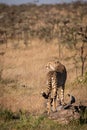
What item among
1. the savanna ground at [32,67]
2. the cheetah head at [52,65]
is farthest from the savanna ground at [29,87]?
the cheetah head at [52,65]

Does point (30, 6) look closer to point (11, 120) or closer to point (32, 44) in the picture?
point (32, 44)

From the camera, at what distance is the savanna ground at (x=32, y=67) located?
10.4 metres

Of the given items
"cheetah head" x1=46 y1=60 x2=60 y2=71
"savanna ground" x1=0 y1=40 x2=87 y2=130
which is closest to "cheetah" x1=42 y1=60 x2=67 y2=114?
"cheetah head" x1=46 y1=60 x2=60 y2=71

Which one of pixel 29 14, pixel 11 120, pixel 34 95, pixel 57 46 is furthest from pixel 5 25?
pixel 11 120

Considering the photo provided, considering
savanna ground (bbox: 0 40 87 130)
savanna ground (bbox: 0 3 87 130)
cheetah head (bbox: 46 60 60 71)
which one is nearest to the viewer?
savanna ground (bbox: 0 40 87 130)

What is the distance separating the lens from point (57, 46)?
87.2 feet

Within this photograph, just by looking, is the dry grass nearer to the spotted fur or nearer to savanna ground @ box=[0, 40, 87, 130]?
savanna ground @ box=[0, 40, 87, 130]

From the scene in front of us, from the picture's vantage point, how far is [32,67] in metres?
20.4

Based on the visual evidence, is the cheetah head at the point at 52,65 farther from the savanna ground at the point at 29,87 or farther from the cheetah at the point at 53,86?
the savanna ground at the point at 29,87

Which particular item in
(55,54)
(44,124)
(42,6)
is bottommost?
(44,124)

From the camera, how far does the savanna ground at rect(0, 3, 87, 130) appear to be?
1036 centimetres

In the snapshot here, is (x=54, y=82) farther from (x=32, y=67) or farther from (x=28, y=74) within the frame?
(x=32, y=67)

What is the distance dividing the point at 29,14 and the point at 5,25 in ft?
16.5

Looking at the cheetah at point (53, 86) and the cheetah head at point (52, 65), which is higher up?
the cheetah head at point (52, 65)
